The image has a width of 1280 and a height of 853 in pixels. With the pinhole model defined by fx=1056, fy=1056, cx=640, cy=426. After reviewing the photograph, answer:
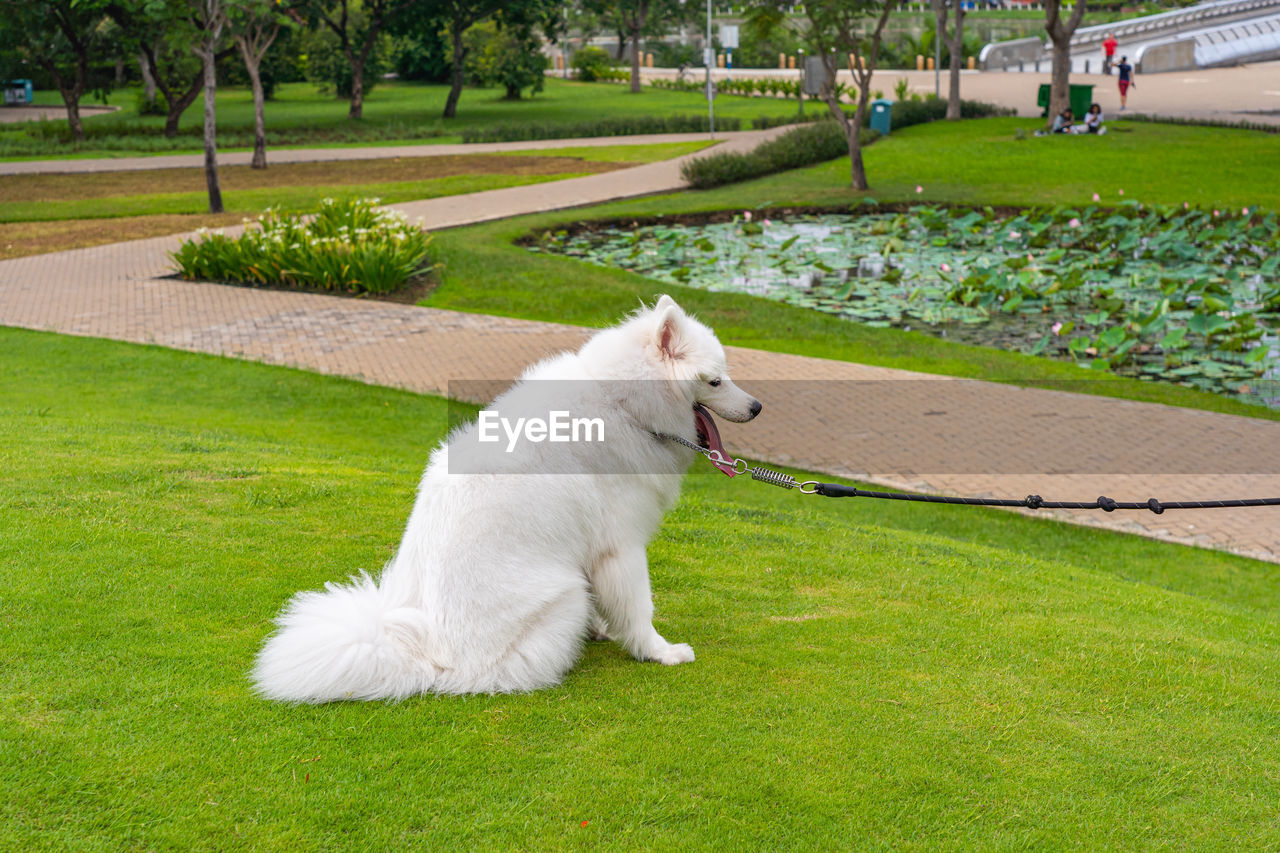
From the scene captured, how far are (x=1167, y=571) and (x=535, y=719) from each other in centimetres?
586

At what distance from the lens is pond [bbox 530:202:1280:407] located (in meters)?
13.6

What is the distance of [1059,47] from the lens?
31953 millimetres

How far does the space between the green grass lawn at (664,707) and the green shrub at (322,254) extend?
9.17 meters

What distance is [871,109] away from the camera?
36.6 m

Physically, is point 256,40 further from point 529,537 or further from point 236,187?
point 529,537

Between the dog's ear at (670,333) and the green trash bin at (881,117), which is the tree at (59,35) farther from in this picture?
the dog's ear at (670,333)

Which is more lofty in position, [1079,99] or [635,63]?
[635,63]

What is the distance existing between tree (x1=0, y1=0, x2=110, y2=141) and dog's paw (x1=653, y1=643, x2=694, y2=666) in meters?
34.3

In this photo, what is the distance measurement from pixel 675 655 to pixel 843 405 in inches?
276

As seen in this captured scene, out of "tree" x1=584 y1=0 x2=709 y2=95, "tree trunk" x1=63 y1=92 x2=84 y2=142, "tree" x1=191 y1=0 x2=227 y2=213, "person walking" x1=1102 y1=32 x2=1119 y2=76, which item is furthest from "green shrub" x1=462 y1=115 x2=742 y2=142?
"person walking" x1=1102 y1=32 x2=1119 y2=76

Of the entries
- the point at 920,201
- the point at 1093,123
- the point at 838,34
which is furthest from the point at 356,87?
the point at 1093,123

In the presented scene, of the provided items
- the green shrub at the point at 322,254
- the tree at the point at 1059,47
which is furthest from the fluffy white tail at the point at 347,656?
the tree at the point at 1059,47

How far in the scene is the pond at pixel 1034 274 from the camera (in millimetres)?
13602

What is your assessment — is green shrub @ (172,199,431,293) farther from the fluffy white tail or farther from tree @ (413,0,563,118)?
tree @ (413,0,563,118)
